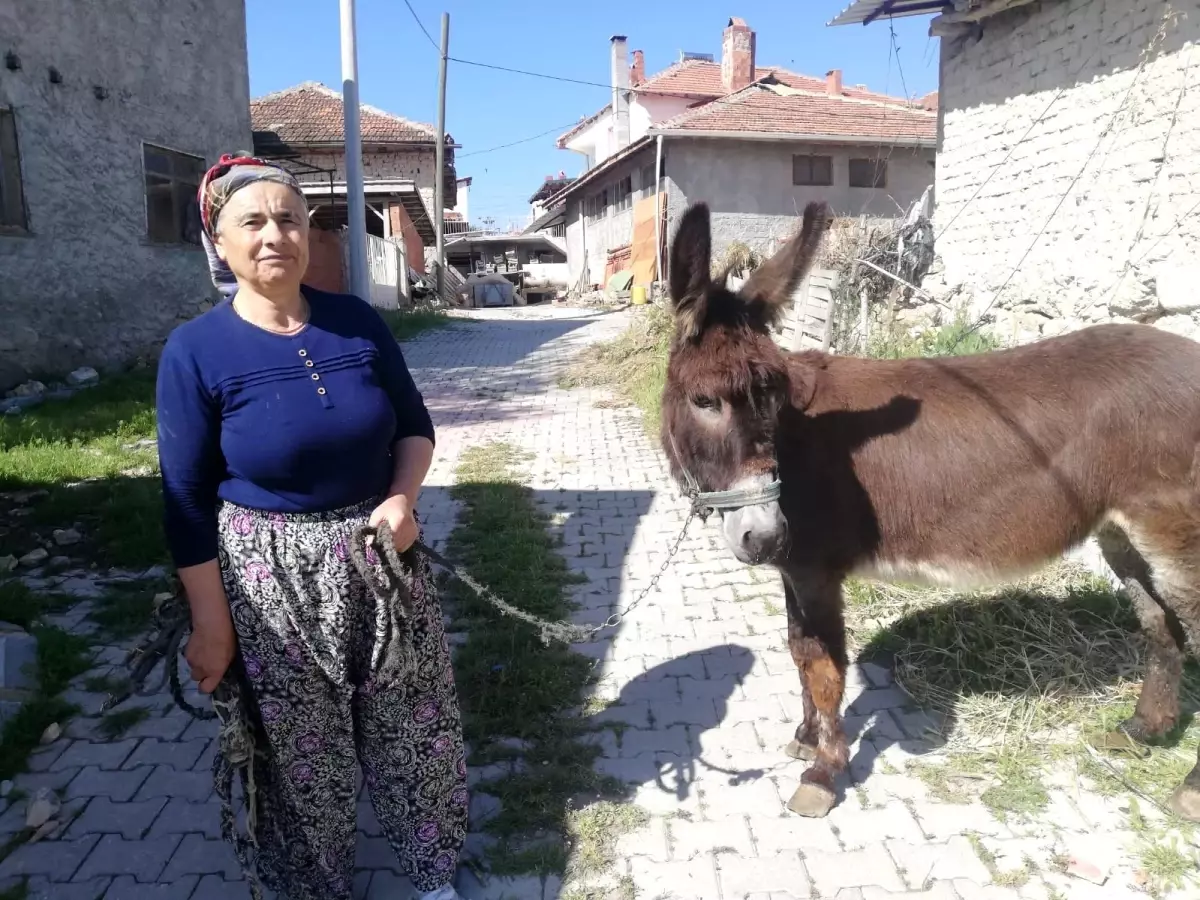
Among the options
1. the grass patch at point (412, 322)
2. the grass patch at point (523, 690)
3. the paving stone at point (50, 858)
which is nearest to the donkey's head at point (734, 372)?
the grass patch at point (523, 690)

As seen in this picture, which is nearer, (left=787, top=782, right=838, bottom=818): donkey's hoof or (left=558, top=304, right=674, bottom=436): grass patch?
(left=787, top=782, right=838, bottom=818): donkey's hoof

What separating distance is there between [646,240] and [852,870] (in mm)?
20840

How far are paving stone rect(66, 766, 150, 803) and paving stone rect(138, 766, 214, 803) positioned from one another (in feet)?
0.10

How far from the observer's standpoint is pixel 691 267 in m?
2.34

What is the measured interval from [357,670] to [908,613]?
2907mm

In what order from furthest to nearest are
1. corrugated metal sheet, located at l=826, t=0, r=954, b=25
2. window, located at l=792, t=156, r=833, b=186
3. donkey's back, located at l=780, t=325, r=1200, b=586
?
window, located at l=792, t=156, r=833, b=186 < corrugated metal sheet, located at l=826, t=0, r=954, b=25 < donkey's back, located at l=780, t=325, r=1200, b=586

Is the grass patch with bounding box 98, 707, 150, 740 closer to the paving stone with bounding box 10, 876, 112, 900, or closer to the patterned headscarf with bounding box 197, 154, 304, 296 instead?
the paving stone with bounding box 10, 876, 112, 900

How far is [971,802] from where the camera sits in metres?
2.86

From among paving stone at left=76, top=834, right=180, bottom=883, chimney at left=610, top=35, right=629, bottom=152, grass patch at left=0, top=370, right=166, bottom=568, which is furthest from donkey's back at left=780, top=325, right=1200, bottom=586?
chimney at left=610, top=35, right=629, bottom=152

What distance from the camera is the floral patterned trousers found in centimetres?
205

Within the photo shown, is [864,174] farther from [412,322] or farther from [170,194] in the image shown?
[170,194]

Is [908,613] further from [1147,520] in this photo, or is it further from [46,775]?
[46,775]

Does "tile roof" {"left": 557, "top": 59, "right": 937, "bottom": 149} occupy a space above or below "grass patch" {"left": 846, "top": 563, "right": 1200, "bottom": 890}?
above

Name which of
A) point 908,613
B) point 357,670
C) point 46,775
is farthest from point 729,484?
point 46,775
